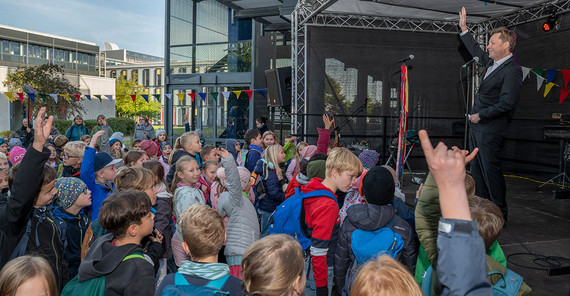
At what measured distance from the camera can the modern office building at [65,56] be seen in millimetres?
35247

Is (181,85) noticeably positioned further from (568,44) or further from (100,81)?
(100,81)

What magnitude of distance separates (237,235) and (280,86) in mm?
7611

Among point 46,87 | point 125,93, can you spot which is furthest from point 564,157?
point 125,93

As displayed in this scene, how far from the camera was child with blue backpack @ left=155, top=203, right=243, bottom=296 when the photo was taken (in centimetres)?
168

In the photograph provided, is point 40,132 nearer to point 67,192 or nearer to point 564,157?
point 67,192

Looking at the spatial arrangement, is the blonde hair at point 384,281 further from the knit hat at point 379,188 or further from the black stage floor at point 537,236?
the black stage floor at point 537,236

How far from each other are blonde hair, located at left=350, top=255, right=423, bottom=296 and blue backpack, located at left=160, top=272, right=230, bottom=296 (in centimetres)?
71

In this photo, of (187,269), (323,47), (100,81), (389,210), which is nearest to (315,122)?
(323,47)

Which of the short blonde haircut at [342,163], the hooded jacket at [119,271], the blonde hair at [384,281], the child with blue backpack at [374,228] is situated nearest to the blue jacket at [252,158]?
the short blonde haircut at [342,163]

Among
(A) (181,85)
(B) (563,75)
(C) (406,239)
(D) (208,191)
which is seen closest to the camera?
(C) (406,239)

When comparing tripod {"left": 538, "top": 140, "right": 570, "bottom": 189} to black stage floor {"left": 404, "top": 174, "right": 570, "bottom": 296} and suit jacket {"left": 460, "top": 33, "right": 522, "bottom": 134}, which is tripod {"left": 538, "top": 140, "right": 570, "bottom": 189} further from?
suit jacket {"left": 460, "top": 33, "right": 522, "bottom": 134}

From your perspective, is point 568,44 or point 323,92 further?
point 323,92

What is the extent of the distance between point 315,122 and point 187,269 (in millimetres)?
8062

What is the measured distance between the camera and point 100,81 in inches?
1500
